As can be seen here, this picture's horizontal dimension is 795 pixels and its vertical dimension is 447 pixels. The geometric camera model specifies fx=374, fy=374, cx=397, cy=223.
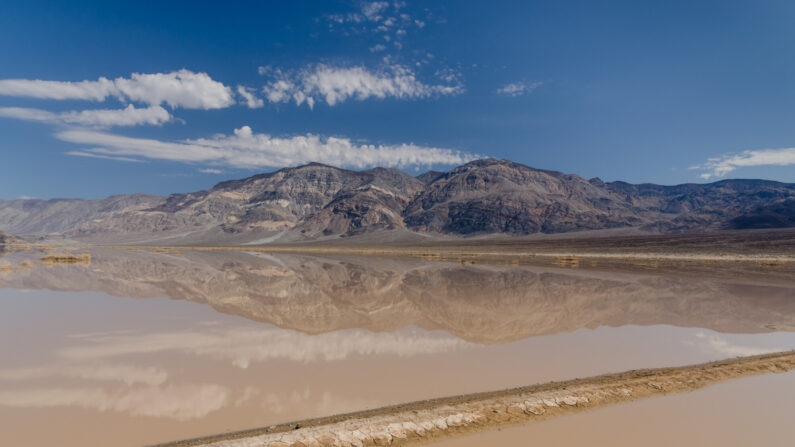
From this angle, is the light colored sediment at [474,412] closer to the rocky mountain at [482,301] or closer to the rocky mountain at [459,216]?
the rocky mountain at [482,301]

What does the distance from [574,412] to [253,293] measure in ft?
55.4

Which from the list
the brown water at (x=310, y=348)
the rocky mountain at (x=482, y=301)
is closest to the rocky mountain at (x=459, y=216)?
the rocky mountain at (x=482, y=301)

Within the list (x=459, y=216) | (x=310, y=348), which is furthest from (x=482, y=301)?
(x=459, y=216)

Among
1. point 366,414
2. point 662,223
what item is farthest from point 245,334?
point 662,223

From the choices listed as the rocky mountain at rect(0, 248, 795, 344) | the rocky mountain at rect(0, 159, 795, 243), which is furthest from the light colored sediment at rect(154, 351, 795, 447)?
the rocky mountain at rect(0, 159, 795, 243)

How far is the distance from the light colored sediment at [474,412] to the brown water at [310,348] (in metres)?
0.32

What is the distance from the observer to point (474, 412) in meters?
5.49

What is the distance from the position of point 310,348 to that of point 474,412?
4.69 m

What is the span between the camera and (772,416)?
5363 mm

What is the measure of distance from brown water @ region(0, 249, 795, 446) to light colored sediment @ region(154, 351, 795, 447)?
0.32 meters

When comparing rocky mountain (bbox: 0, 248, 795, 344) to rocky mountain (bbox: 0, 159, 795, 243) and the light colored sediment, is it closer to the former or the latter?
the light colored sediment

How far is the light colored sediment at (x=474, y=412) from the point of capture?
15.7ft

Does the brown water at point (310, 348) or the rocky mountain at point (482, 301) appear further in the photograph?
the rocky mountain at point (482, 301)

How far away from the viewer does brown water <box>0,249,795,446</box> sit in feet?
18.0
